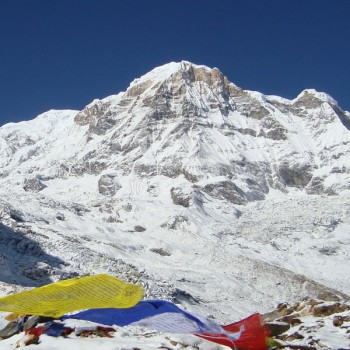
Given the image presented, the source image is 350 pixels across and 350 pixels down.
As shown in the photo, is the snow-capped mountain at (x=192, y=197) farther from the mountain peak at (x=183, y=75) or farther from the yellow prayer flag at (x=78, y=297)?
the yellow prayer flag at (x=78, y=297)

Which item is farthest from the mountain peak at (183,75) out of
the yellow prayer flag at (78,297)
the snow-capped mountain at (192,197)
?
the yellow prayer flag at (78,297)

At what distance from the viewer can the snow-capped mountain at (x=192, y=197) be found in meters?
69.4

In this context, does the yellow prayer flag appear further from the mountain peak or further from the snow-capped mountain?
the mountain peak

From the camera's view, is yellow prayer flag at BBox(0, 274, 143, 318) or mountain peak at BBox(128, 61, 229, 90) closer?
yellow prayer flag at BBox(0, 274, 143, 318)

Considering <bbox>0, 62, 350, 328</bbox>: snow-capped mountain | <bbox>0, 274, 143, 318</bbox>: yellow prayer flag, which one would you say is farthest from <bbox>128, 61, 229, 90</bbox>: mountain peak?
<bbox>0, 274, 143, 318</bbox>: yellow prayer flag

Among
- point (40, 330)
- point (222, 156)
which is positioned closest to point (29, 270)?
point (40, 330)

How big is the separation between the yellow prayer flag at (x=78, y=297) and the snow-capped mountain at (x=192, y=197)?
5215mm

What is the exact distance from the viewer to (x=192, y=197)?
119 metres

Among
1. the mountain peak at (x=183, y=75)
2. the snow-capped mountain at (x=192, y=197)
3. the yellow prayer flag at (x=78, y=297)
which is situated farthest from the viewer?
the mountain peak at (x=183, y=75)

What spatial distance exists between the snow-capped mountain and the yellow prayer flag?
5215mm

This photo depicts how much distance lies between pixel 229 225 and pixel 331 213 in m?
20.0

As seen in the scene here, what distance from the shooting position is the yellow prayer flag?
1269 cm

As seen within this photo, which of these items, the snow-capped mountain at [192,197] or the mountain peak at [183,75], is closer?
the snow-capped mountain at [192,197]

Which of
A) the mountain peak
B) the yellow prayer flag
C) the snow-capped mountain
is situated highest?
the mountain peak
